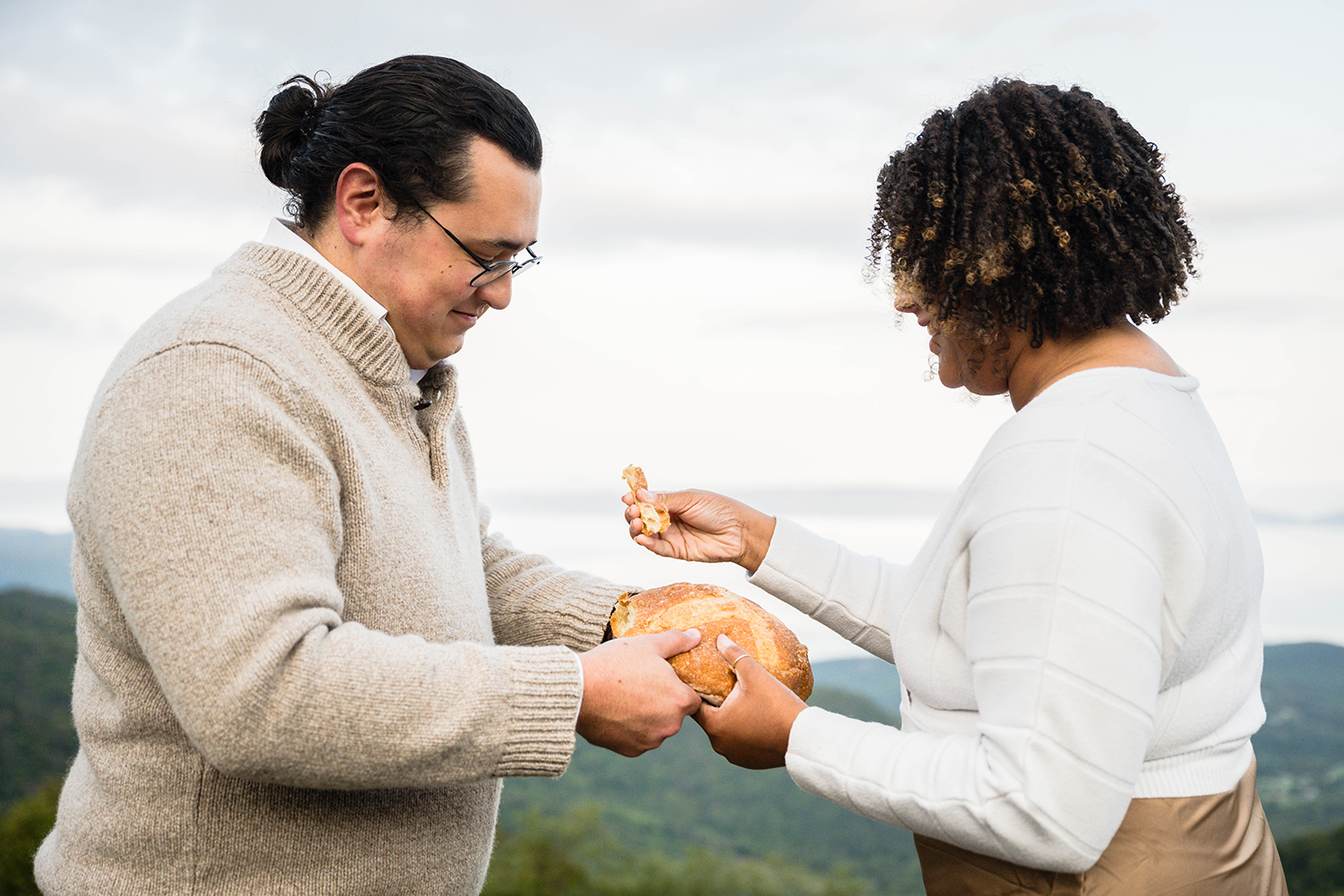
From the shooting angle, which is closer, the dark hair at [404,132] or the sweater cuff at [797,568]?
the dark hair at [404,132]

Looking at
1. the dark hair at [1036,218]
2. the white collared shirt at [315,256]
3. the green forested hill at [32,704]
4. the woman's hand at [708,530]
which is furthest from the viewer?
the green forested hill at [32,704]

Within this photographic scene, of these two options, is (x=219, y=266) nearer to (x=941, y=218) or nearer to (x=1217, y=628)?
(x=941, y=218)

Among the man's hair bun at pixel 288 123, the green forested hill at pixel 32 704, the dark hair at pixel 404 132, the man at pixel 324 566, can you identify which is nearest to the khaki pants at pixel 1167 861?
the man at pixel 324 566

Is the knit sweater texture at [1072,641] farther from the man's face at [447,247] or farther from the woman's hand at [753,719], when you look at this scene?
the man's face at [447,247]

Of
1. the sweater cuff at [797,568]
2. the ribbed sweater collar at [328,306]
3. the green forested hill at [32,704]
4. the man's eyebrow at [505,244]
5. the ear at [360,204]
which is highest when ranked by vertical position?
the ear at [360,204]

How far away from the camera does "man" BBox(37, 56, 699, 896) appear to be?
182cm

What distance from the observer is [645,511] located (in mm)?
3264

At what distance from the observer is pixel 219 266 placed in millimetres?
2486

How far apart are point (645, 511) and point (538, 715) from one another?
1.30 m

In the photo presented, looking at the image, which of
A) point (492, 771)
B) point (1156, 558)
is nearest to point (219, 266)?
point (492, 771)

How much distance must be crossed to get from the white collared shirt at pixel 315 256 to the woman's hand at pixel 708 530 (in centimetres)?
113

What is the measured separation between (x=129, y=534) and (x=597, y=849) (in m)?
24.1

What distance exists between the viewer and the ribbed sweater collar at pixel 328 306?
7.88 ft

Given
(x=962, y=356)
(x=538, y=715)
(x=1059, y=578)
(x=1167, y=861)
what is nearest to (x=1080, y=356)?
(x=962, y=356)
